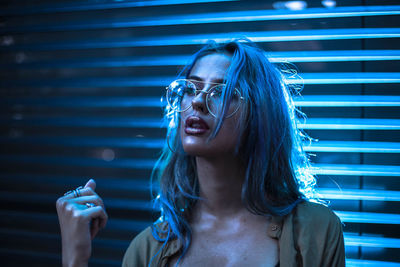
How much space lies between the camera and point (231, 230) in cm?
195

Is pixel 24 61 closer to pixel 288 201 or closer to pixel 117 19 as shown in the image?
pixel 117 19

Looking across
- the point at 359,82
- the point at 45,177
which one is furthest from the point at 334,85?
the point at 45,177

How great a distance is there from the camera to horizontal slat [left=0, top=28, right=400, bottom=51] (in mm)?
2174

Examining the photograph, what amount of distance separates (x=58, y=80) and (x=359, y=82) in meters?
2.25

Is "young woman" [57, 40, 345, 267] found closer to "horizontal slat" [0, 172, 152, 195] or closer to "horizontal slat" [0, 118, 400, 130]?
"horizontal slat" [0, 118, 400, 130]

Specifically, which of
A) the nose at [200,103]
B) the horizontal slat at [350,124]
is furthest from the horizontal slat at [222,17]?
the nose at [200,103]

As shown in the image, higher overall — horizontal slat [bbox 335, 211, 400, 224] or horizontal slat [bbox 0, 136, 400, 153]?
horizontal slat [bbox 0, 136, 400, 153]

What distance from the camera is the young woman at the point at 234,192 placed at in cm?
174

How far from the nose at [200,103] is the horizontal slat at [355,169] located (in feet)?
2.95

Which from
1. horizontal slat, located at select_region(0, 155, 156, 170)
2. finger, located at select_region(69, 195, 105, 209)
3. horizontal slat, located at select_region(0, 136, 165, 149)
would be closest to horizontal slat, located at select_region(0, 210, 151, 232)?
horizontal slat, located at select_region(0, 155, 156, 170)

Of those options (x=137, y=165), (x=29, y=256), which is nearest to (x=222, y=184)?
(x=137, y=165)

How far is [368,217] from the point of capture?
216 centimetres

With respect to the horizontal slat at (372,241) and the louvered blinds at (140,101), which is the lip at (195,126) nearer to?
the louvered blinds at (140,101)

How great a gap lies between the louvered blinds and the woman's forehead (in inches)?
17.5
